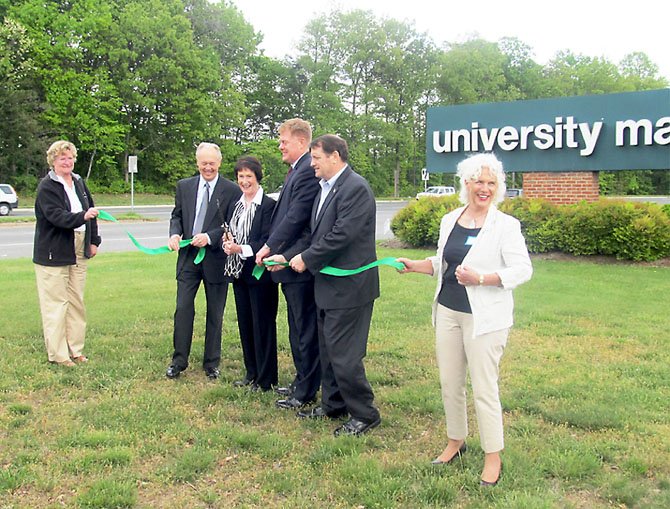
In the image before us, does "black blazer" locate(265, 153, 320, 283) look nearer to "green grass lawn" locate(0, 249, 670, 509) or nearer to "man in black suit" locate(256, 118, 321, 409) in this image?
"man in black suit" locate(256, 118, 321, 409)

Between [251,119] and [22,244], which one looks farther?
[251,119]

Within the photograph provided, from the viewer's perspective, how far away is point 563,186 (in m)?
13.2

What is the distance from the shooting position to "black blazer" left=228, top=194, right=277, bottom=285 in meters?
5.04

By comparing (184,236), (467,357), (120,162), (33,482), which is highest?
(120,162)

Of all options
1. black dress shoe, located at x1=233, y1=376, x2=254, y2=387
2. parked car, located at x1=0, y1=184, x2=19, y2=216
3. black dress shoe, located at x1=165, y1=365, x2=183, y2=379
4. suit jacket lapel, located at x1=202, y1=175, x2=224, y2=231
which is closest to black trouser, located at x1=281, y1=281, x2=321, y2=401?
black dress shoe, located at x1=233, y1=376, x2=254, y2=387

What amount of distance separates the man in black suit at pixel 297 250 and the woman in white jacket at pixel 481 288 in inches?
50.9

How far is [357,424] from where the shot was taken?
4172 mm

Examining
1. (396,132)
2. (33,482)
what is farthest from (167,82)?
(33,482)

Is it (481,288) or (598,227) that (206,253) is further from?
(598,227)

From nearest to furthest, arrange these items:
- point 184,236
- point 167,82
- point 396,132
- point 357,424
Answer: point 357,424 → point 184,236 → point 167,82 → point 396,132

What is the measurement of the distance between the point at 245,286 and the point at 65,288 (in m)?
1.79

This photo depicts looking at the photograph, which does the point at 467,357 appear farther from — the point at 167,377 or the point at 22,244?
the point at 22,244

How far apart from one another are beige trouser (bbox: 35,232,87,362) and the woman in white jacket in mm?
3635

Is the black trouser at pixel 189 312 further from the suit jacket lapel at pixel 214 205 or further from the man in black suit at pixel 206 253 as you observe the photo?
the suit jacket lapel at pixel 214 205
